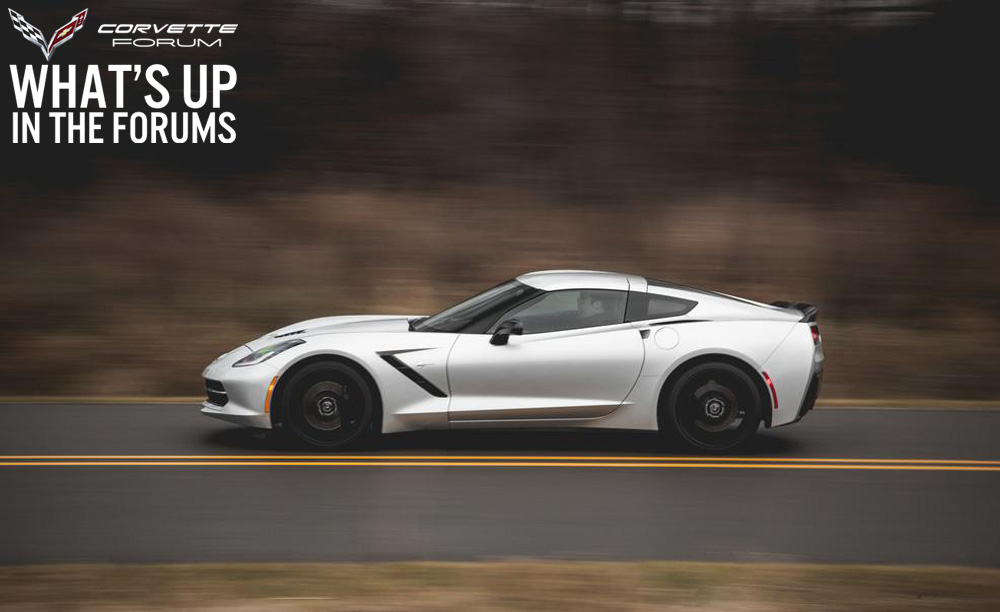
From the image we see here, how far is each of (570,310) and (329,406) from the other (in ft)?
6.06

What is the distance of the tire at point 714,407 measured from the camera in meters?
7.79

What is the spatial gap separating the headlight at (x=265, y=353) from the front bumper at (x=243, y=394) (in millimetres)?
57

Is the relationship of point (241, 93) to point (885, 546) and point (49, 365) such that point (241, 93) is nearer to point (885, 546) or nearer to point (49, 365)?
point (49, 365)

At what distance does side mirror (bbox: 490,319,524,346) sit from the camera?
7613 mm

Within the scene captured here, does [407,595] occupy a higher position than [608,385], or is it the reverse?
[608,385]

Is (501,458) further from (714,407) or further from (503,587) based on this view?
(503,587)

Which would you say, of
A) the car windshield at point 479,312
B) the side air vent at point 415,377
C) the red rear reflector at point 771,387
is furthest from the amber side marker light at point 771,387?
the side air vent at point 415,377

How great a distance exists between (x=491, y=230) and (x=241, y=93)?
460cm

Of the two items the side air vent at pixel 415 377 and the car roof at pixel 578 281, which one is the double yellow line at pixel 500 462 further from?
the car roof at pixel 578 281

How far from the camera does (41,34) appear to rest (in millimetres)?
16422

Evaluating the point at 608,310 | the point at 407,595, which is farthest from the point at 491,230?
the point at 407,595

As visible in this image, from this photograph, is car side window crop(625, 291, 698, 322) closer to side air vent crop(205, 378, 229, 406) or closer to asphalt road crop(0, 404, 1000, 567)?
asphalt road crop(0, 404, 1000, 567)

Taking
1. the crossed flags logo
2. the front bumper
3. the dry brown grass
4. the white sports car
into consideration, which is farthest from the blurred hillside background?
the dry brown grass

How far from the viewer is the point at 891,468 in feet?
24.7
